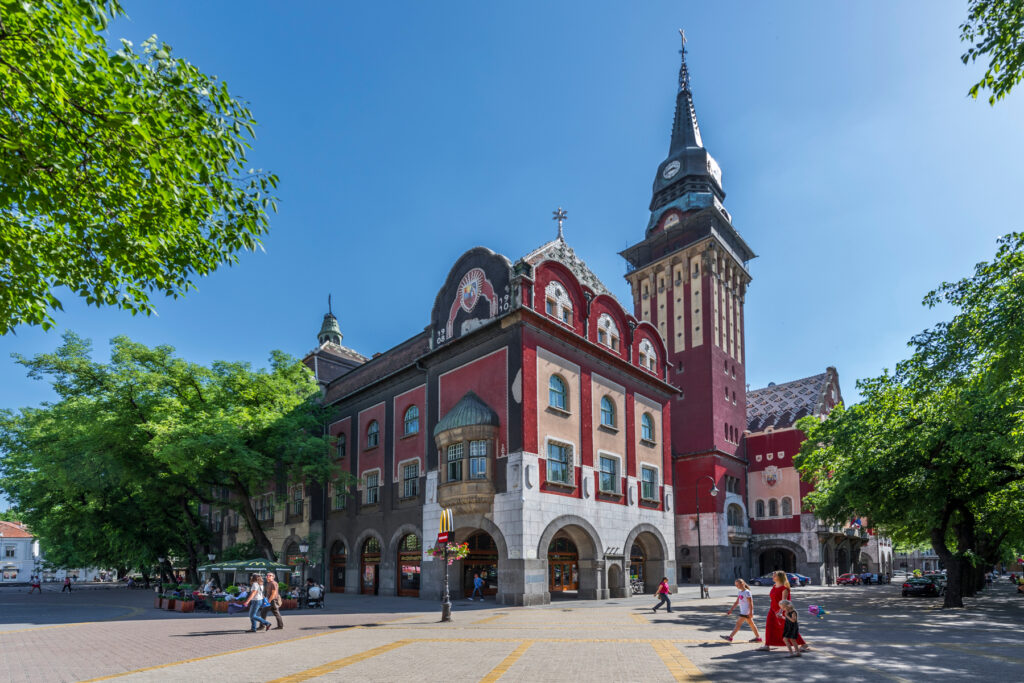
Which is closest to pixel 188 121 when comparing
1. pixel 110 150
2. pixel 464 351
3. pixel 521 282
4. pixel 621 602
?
pixel 110 150

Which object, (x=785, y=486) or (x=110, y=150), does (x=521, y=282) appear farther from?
(x=785, y=486)

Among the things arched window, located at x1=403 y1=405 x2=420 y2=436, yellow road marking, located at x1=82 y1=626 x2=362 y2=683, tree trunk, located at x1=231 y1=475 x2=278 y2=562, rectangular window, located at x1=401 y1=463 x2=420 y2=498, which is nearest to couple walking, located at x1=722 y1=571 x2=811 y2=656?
yellow road marking, located at x1=82 y1=626 x2=362 y2=683

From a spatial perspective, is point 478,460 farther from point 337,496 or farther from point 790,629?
point 790,629

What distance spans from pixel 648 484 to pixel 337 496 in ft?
64.5

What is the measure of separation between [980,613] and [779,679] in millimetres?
20655

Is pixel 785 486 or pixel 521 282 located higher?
pixel 521 282

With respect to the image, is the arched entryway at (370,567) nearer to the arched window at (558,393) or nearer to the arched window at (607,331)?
the arched window at (558,393)

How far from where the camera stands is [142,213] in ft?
34.0

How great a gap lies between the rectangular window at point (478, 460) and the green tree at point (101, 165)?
70.4ft

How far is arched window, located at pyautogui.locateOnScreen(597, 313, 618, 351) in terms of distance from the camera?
37938 millimetres

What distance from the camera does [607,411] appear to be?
122 feet

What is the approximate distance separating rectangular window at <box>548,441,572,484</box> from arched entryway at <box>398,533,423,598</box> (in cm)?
893

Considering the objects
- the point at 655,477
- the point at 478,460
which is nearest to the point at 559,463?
the point at 478,460

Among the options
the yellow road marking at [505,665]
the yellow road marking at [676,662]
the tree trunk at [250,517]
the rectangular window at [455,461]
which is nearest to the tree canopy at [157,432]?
the tree trunk at [250,517]
